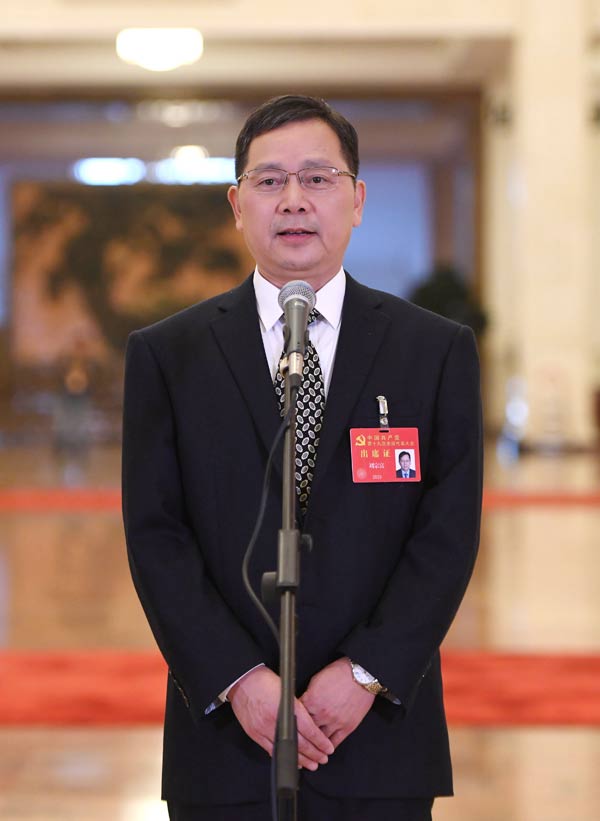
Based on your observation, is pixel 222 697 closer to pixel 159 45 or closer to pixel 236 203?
pixel 236 203

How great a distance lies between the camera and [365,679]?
Result: 2.19 meters

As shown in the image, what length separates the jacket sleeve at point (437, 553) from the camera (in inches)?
86.7

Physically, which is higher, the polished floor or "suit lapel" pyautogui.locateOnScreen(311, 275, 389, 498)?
"suit lapel" pyautogui.locateOnScreen(311, 275, 389, 498)

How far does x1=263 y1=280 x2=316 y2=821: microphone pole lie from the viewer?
5.92 feet

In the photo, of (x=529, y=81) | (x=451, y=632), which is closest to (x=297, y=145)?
(x=451, y=632)

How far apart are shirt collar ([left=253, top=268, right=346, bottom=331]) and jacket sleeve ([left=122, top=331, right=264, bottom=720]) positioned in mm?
229

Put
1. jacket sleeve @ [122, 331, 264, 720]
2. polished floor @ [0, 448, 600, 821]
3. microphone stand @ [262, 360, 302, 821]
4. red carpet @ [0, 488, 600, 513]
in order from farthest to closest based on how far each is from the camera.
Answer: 1. red carpet @ [0, 488, 600, 513]
2. polished floor @ [0, 448, 600, 821]
3. jacket sleeve @ [122, 331, 264, 720]
4. microphone stand @ [262, 360, 302, 821]

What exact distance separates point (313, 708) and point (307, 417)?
21.0 inches

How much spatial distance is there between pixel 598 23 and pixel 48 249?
12094 mm

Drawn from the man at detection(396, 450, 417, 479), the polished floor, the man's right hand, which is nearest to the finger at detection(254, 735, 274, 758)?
the man's right hand

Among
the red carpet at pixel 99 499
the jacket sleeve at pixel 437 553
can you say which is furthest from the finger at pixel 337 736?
the red carpet at pixel 99 499

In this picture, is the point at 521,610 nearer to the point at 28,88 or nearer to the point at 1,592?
the point at 1,592

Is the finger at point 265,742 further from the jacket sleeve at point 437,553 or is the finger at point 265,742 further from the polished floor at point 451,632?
the polished floor at point 451,632

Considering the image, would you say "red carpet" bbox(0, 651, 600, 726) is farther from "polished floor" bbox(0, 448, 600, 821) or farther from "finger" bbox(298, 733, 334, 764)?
"finger" bbox(298, 733, 334, 764)
